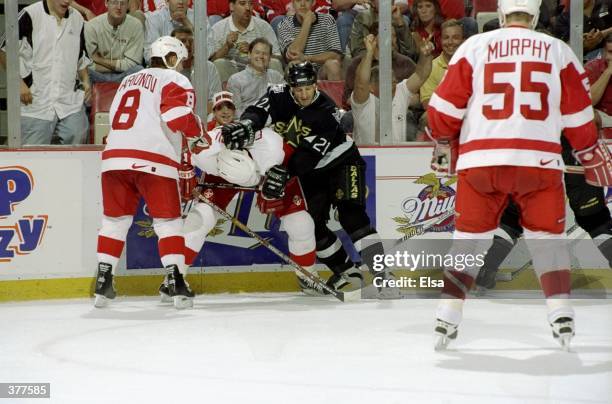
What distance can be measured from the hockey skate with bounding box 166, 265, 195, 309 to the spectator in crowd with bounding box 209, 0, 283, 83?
1.09m

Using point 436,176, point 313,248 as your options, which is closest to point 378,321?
point 313,248

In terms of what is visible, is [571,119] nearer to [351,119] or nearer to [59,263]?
[351,119]

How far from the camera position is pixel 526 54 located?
3295 millimetres

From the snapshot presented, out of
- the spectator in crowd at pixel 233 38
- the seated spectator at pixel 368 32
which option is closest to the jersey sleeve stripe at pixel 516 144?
the seated spectator at pixel 368 32

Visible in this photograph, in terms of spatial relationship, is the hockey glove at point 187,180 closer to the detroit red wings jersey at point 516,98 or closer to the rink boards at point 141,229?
the rink boards at point 141,229

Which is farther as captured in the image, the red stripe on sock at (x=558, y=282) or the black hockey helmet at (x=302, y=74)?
the black hockey helmet at (x=302, y=74)

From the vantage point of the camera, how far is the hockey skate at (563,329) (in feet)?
10.9

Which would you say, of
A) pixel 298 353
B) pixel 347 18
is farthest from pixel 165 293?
pixel 347 18

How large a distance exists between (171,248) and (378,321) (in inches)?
38.5

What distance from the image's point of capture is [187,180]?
4809mm

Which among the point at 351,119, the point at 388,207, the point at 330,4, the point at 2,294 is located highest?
the point at 330,4

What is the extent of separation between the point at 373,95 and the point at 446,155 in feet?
5.65

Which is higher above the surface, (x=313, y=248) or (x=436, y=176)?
(x=436, y=176)

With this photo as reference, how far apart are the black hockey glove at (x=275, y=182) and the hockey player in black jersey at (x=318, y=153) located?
10 millimetres
